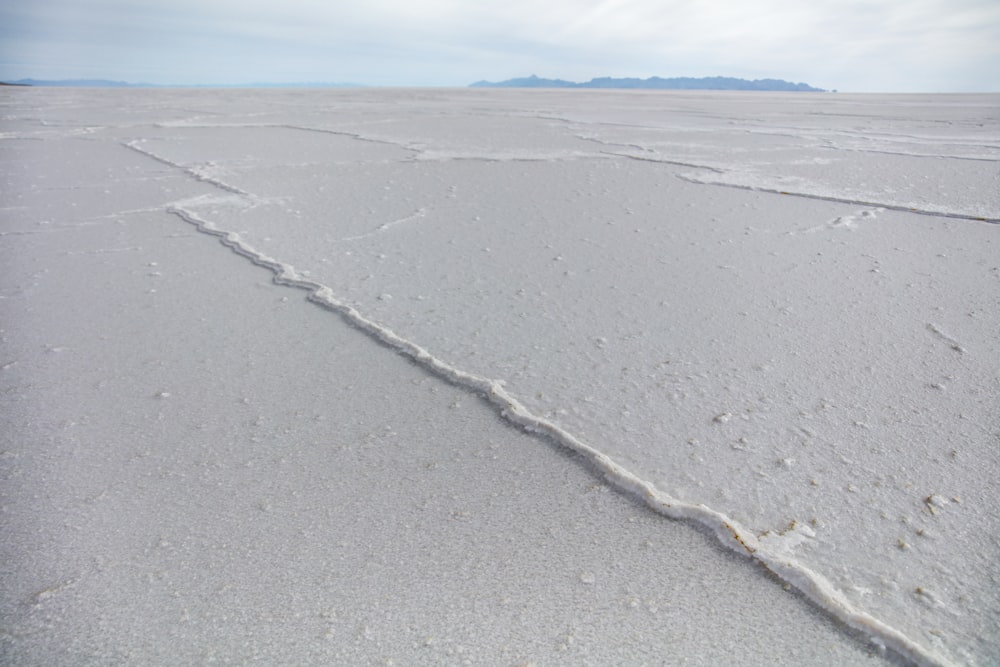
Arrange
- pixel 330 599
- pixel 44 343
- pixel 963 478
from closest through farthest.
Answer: pixel 330 599, pixel 963 478, pixel 44 343

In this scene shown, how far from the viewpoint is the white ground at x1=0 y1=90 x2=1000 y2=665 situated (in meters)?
0.85

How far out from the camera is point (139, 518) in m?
1.05

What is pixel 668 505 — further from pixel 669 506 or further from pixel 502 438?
pixel 502 438

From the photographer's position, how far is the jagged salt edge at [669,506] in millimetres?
824

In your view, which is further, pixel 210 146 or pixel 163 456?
pixel 210 146

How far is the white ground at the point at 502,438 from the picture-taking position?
0.85m

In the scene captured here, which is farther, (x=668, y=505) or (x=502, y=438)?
(x=502, y=438)

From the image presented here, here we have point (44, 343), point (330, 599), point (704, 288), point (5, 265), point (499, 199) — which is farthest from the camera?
point (499, 199)

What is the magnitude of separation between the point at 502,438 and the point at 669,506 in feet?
1.14

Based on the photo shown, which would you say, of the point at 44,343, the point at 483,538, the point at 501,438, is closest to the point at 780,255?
the point at 501,438

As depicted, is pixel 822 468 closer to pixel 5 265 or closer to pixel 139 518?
pixel 139 518

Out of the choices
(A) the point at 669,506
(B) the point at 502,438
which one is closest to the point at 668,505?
(A) the point at 669,506

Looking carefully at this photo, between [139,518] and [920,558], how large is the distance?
1.15 metres

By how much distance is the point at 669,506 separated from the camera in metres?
1.06
